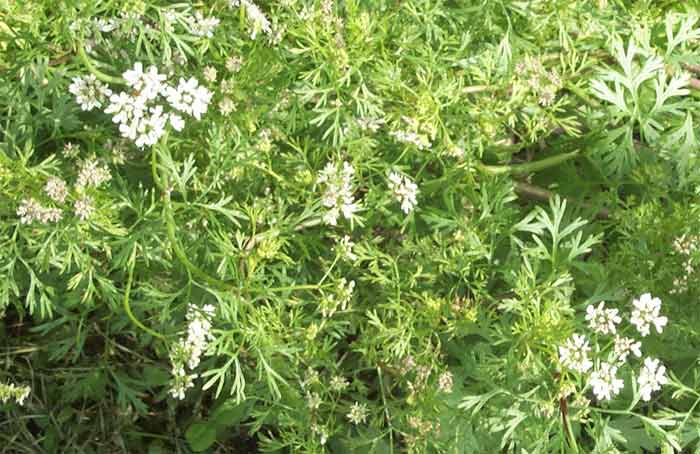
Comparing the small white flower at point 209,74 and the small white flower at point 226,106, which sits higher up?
the small white flower at point 209,74

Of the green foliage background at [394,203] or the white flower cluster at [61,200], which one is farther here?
the green foliage background at [394,203]

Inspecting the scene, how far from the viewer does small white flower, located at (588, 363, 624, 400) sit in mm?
2768

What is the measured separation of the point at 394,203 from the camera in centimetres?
353

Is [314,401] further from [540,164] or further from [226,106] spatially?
[540,164]

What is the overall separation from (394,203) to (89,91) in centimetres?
126

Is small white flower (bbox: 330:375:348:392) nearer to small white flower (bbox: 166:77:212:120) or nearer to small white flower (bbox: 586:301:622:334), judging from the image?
small white flower (bbox: 586:301:622:334)

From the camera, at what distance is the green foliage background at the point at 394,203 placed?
10.1 ft

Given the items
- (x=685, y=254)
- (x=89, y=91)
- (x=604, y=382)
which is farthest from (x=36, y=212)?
(x=685, y=254)

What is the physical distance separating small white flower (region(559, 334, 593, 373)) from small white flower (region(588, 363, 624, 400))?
0.04 m

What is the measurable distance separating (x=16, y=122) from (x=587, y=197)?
2340 mm

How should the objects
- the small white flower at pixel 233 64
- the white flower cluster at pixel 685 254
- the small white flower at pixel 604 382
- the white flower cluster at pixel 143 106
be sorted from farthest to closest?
1. the white flower cluster at pixel 685 254
2. the small white flower at pixel 233 64
3. the small white flower at pixel 604 382
4. the white flower cluster at pixel 143 106

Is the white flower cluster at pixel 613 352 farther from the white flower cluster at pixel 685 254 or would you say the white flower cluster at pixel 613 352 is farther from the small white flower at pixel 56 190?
the small white flower at pixel 56 190

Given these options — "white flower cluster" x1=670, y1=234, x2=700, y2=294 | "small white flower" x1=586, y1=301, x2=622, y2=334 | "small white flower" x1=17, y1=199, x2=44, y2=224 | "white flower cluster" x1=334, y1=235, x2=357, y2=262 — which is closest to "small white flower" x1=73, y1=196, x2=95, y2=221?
"small white flower" x1=17, y1=199, x2=44, y2=224

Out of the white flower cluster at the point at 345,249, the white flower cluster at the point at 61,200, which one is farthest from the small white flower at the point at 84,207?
the white flower cluster at the point at 345,249
